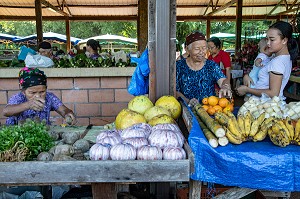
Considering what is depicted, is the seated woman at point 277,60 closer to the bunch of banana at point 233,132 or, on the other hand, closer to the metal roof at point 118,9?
the bunch of banana at point 233,132

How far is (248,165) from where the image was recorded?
6.29 ft

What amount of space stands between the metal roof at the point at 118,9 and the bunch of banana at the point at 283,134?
11.7 metres

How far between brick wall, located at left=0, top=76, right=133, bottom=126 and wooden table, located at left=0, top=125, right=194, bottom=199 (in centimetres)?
314

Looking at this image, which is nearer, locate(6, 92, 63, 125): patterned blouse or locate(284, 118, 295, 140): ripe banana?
locate(284, 118, 295, 140): ripe banana

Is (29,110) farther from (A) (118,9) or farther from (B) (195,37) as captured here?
(A) (118,9)

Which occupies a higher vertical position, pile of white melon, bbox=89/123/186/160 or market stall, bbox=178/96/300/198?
pile of white melon, bbox=89/123/186/160

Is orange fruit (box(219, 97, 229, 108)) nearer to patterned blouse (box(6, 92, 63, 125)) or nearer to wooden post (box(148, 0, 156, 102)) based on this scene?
wooden post (box(148, 0, 156, 102))

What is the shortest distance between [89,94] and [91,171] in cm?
325

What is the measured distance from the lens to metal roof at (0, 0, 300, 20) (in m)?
13.7

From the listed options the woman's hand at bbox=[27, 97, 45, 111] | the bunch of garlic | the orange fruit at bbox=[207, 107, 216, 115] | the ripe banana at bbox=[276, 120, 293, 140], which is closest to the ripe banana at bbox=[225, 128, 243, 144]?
the ripe banana at bbox=[276, 120, 293, 140]

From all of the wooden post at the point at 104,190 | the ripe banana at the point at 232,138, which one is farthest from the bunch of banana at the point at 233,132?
the wooden post at the point at 104,190

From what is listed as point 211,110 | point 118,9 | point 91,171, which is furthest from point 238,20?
point 91,171

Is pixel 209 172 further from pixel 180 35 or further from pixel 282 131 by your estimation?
pixel 180 35

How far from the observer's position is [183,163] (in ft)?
5.93
